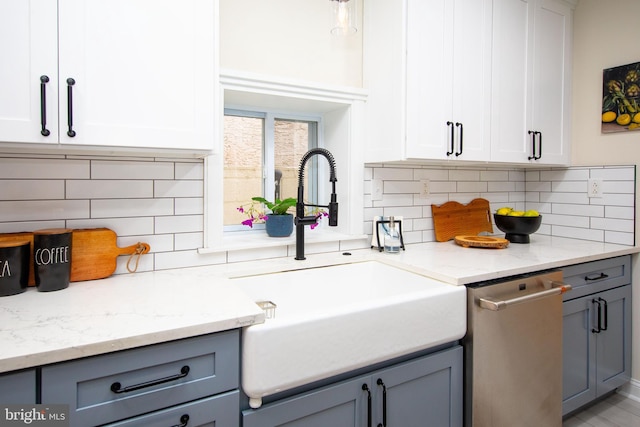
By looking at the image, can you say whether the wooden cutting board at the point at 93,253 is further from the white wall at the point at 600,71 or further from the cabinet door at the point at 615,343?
the white wall at the point at 600,71

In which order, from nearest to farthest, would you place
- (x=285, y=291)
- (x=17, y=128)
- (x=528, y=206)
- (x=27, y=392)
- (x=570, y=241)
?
(x=27, y=392)
(x=17, y=128)
(x=285, y=291)
(x=570, y=241)
(x=528, y=206)

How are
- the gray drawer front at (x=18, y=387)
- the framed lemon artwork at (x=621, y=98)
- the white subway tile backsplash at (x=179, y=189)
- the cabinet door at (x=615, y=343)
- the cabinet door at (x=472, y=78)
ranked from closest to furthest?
the gray drawer front at (x=18, y=387) < the white subway tile backsplash at (x=179, y=189) < the cabinet door at (x=472, y=78) < the cabinet door at (x=615, y=343) < the framed lemon artwork at (x=621, y=98)

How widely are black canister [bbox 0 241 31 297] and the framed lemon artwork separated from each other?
10.1ft

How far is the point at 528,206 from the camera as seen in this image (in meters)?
2.79

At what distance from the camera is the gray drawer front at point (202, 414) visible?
96cm

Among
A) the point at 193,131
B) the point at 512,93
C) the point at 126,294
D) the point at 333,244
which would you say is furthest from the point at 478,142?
the point at 126,294

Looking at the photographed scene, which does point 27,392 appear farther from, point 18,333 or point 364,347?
point 364,347

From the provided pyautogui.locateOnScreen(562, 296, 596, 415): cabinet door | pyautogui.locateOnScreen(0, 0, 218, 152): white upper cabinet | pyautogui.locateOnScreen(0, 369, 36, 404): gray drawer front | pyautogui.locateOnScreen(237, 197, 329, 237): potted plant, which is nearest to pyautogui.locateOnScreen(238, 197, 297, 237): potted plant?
pyautogui.locateOnScreen(237, 197, 329, 237): potted plant

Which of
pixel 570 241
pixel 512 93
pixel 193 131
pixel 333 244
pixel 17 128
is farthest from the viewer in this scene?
pixel 570 241

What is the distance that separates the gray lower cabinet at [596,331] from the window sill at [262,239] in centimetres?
114

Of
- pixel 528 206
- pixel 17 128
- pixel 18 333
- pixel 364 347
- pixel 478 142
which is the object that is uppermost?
pixel 478 142

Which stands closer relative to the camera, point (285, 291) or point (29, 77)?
point (29, 77)

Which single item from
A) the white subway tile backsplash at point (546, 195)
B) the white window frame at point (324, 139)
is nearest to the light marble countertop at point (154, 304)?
the white window frame at point (324, 139)

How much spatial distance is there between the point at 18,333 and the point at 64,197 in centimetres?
65
